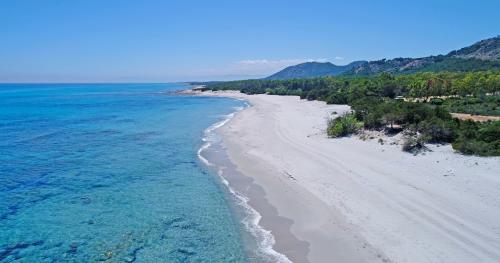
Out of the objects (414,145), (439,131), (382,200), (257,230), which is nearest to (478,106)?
(439,131)

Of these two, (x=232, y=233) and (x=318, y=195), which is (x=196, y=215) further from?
(x=318, y=195)

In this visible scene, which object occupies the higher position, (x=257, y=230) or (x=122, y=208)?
(x=257, y=230)

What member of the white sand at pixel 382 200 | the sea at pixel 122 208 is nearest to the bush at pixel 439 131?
the white sand at pixel 382 200

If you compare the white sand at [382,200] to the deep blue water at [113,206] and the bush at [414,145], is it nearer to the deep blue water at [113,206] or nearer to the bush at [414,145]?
the bush at [414,145]

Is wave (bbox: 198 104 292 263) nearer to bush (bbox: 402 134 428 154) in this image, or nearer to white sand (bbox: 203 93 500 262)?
white sand (bbox: 203 93 500 262)

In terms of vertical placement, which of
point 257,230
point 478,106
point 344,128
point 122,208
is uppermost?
point 478,106

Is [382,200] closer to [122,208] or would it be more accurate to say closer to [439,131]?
[439,131]

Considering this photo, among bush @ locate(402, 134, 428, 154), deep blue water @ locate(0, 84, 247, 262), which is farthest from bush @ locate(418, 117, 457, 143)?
deep blue water @ locate(0, 84, 247, 262)

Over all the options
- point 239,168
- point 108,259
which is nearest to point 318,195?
point 239,168
